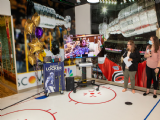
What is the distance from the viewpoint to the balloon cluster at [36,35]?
356cm

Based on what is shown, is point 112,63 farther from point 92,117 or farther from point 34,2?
point 34,2

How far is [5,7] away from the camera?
3.25 meters

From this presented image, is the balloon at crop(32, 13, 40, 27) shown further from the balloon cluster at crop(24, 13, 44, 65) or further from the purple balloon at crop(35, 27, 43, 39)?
the purple balloon at crop(35, 27, 43, 39)

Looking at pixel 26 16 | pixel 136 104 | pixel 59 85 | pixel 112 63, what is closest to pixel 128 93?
pixel 136 104

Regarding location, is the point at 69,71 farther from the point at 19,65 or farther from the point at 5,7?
the point at 5,7

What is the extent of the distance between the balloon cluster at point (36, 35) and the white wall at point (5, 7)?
1.76ft

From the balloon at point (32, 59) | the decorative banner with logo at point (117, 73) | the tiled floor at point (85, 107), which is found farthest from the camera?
the balloon at point (32, 59)

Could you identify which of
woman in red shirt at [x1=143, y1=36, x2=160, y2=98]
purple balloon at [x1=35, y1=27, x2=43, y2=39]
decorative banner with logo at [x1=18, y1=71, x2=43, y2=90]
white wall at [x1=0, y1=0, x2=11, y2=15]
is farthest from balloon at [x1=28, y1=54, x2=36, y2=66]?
woman in red shirt at [x1=143, y1=36, x2=160, y2=98]

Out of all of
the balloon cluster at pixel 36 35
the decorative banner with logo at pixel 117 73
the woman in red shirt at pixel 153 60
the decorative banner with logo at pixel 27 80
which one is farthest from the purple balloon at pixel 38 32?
the woman in red shirt at pixel 153 60

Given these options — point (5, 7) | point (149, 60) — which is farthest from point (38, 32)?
point (149, 60)

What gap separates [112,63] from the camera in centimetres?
409

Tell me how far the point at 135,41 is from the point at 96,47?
1.13m

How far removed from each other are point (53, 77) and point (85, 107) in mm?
1163

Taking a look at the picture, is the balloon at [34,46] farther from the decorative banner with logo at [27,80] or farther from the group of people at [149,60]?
the group of people at [149,60]
